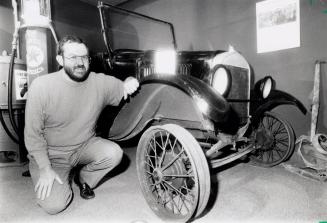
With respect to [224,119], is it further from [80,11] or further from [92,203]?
[80,11]

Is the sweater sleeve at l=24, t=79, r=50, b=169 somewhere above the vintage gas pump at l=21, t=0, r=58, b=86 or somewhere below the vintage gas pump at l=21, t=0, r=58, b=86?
below

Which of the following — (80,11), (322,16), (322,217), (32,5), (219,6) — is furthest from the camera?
(80,11)

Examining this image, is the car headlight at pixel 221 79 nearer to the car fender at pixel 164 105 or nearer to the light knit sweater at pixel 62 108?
the car fender at pixel 164 105

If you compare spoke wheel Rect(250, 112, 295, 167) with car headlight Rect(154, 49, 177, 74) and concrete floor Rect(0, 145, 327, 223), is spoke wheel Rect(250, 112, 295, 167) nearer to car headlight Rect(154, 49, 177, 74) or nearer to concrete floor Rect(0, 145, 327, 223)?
concrete floor Rect(0, 145, 327, 223)

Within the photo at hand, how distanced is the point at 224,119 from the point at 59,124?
119 centimetres

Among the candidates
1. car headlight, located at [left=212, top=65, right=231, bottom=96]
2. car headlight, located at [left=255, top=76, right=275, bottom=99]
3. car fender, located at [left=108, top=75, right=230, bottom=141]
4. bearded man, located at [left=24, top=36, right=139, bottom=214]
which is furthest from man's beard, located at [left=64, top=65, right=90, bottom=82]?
car headlight, located at [left=255, top=76, right=275, bottom=99]

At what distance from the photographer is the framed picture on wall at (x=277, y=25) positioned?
297 cm

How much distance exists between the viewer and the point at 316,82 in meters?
2.66

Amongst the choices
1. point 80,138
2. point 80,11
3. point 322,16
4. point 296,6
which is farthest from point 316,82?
point 80,11

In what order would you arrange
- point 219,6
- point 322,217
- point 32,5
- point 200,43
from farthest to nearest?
point 200,43
point 219,6
point 32,5
point 322,217

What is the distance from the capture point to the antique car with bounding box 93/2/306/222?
4.89 feet

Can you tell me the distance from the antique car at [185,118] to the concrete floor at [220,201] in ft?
0.69

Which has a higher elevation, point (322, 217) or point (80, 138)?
point (80, 138)

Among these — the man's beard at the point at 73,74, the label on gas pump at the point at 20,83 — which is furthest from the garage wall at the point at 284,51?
the label on gas pump at the point at 20,83
